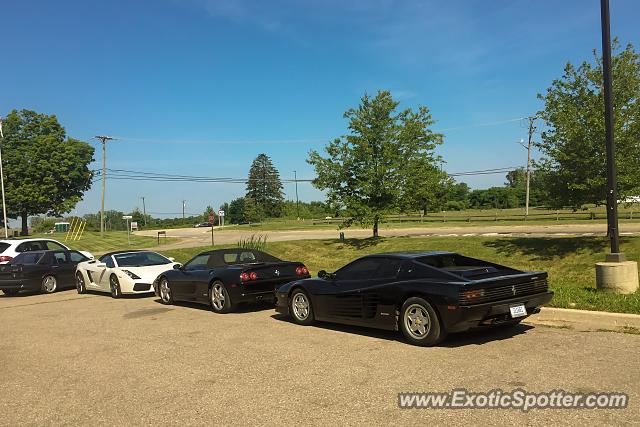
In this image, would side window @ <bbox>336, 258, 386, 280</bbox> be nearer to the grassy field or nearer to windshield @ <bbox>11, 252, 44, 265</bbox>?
the grassy field

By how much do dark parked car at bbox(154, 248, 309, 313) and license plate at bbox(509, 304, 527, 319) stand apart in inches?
198

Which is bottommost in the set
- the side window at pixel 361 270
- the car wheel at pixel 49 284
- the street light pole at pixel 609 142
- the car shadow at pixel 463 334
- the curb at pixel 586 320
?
the car wheel at pixel 49 284

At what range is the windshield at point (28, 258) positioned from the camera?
51.8 feet

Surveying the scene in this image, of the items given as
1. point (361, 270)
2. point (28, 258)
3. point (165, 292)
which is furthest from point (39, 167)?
point (361, 270)

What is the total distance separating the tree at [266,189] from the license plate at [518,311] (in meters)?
121

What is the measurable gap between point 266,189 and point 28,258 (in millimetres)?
118669

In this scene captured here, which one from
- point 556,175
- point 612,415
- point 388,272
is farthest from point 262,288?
point 556,175

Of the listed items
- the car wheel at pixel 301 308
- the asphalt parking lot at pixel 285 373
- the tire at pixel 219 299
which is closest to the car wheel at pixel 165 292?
the tire at pixel 219 299

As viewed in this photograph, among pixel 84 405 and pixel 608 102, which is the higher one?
pixel 608 102

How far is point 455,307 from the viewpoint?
6.41m

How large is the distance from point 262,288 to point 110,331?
2.86 metres

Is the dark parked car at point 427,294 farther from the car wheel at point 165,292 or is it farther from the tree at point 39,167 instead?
the tree at point 39,167

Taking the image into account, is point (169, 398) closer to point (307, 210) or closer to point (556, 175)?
point (556, 175)

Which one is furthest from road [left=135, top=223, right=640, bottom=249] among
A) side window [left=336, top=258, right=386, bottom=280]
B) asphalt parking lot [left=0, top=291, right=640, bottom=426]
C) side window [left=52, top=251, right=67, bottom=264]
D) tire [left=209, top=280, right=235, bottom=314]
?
asphalt parking lot [left=0, top=291, right=640, bottom=426]
